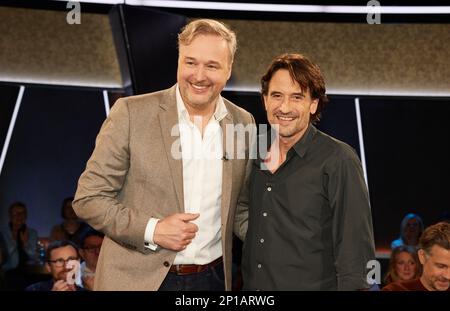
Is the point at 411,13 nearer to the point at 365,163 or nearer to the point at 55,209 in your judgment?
the point at 365,163

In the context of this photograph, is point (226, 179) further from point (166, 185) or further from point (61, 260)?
point (61, 260)

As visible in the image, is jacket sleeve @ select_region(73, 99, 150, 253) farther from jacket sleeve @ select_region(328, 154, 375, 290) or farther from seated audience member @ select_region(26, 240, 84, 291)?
seated audience member @ select_region(26, 240, 84, 291)

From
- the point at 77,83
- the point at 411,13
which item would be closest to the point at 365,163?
the point at 411,13

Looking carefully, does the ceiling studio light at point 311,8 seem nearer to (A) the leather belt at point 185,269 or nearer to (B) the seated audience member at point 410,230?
(B) the seated audience member at point 410,230

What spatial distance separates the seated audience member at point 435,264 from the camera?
351cm

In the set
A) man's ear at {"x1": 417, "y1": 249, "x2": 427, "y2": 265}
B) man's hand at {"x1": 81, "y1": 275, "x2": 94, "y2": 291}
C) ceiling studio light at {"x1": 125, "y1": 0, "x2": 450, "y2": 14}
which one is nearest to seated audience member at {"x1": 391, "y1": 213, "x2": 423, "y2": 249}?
ceiling studio light at {"x1": 125, "y1": 0, "x2": 450, "y2": 14}

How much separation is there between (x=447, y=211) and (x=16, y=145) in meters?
3.80

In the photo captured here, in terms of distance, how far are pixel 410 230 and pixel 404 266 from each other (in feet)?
3.25

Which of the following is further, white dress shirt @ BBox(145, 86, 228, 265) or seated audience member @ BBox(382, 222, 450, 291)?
seated audience member @ BBox(382, 222, 450, 291)

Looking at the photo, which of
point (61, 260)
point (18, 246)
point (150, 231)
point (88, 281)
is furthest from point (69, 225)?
point (150, 231)

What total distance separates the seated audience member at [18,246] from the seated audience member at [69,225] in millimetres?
206

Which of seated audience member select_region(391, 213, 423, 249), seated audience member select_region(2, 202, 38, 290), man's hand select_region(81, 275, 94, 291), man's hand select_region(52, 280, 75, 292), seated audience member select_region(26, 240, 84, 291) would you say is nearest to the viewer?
man's hand select_region(52, 280, 75, 292)

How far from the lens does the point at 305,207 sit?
7.95 ft

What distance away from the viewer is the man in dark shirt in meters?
2.39
